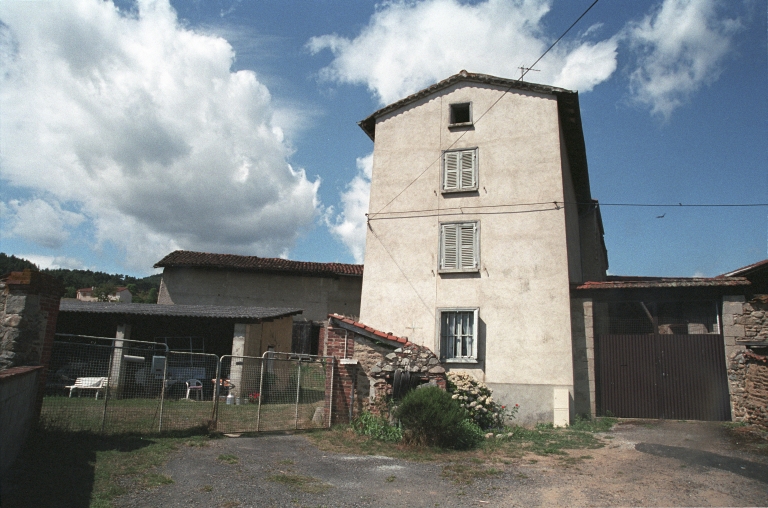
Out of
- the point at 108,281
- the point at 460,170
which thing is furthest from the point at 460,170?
the point at 108,281

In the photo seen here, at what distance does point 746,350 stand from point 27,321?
14169mm

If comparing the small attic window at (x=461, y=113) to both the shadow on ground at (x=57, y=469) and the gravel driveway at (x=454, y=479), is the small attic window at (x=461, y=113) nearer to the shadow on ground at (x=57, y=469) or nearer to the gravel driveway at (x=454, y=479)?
the gravel driveway at (x=454, y=479)

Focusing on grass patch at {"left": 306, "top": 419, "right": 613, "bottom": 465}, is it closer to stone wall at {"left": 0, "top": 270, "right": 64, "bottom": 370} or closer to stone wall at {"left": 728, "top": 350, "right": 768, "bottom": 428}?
stone wall at {"left": 728, "top": 350, "right": 768, "bottom": 428}

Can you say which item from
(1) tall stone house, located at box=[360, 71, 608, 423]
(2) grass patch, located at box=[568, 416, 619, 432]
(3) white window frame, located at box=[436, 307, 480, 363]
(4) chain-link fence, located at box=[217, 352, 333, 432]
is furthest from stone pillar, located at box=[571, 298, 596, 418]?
(4) chain-link fence, located at box=[217, 352, 333, 432]

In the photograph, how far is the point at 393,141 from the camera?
15.7 meters

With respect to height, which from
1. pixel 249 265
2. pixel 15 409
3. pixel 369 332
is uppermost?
pixel 249 265

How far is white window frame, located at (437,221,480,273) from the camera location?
13.9 metres

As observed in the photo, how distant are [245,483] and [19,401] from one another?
9.83 ft

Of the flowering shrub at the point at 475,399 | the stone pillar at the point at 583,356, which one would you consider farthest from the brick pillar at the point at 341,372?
the stone pillar at the point at 583,356

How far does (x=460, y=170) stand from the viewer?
14.6m

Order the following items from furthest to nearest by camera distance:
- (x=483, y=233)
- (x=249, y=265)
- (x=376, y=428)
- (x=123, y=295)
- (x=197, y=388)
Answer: (x=123, y=295) → (x=249, y=265) → (x=483, y=233) → (x=197, y=388) → (x=376, y=428)

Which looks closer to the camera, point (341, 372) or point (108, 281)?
point (341, 372)

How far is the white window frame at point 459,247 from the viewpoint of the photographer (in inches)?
547

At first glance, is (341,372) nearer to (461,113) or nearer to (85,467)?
(85,467)
